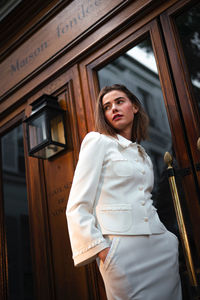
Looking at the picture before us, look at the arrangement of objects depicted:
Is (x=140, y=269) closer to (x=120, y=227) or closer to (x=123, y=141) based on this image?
(x=120, y=227)

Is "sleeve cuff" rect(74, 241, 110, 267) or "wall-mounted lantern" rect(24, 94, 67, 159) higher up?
"wall-mounted lantern" rect(24, 94, 67, 159)

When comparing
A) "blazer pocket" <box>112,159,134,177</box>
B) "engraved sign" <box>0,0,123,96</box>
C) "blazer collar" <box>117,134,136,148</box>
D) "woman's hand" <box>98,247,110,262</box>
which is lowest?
"woman's hand" <box>98,247,110,262</box>

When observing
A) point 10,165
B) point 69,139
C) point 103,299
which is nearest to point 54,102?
point 69,139

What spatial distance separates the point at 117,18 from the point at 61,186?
168cm

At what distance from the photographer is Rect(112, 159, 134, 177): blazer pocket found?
88.1 inches

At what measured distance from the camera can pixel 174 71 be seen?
107 inches

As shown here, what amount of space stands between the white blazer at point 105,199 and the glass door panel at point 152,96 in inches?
23.0

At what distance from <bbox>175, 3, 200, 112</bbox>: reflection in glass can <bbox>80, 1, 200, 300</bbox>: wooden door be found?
0.19ft

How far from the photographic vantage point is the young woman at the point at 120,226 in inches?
76.1

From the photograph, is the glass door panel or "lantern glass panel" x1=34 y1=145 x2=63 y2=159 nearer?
the glass door panel

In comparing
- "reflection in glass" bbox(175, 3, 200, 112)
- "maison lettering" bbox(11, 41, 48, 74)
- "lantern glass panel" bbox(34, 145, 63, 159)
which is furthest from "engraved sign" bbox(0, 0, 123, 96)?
"lantern glass panel" bbox(34, 145, 63, 159)

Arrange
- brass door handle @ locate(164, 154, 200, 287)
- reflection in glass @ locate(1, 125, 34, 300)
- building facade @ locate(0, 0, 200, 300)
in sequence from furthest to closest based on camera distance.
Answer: reflection in glass @ locate(1, 125, 34, 300) < building facade @ locate(0, 0, 200, 300) < brass door handle @ locate(164, 154, 200, 287)

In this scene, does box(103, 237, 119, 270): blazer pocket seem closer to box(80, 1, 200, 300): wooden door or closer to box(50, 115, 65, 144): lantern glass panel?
box(80, 1, 200, 300): wooden door

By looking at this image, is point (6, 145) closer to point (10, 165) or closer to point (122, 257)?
point (10, 165)
